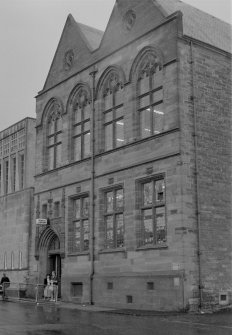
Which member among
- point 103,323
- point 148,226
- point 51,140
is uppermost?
point 51,140

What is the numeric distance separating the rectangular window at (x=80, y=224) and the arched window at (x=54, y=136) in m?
3.30

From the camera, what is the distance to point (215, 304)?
2203cm

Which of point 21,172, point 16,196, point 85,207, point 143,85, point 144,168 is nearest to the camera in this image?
point 144,168

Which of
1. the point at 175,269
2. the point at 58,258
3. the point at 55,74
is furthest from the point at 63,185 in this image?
the point at 175,269

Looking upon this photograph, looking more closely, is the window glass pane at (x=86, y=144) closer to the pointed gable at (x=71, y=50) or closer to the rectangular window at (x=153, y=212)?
the pointed gable at (x=71, y=50)

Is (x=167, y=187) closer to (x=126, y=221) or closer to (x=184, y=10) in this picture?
(x=126, y=221)

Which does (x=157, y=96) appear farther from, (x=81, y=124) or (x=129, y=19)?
(x=81, y=124)

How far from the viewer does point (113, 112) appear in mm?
27203

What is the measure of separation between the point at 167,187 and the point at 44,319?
25.5 feet

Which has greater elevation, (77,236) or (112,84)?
(112,84)

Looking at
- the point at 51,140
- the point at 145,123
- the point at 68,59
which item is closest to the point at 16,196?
the point at 51,140

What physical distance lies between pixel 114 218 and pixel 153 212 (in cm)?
282

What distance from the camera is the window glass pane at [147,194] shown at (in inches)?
954

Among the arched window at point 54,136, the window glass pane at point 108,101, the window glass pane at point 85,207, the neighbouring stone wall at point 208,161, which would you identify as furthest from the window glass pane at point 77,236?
the neighbouring stone wall at point 208,161
